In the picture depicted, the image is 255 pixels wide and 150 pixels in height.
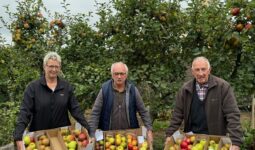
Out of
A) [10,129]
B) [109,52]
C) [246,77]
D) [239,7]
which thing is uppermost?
[239,7]

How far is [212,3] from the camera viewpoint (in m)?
5.56

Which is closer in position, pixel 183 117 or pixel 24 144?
pixel 24 144

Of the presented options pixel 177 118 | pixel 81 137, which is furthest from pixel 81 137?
pixel 177 118

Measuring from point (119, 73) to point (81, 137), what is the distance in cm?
75

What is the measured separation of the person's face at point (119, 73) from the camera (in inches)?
164

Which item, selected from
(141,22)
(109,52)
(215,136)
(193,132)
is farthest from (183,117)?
(109,52)

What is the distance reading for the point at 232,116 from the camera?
3852 mm

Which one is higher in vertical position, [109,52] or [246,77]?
[109,52]

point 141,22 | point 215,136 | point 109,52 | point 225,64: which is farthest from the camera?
point 109,52

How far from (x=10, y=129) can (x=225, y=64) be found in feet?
11.7

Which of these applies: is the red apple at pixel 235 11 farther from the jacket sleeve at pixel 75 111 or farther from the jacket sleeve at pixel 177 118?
the jacket sleeve at pixel 75 111

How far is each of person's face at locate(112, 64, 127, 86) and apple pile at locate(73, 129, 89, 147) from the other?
0.63 meters

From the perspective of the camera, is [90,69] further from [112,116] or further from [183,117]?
[183,117]

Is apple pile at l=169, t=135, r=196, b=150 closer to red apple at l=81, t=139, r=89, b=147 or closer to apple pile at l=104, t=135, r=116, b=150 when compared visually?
apple pile at l=104, t=135, r=116, b=150
